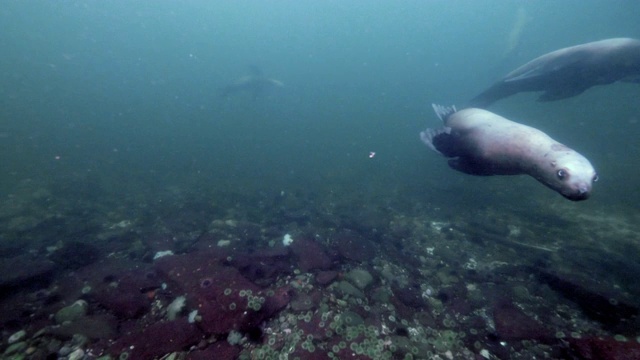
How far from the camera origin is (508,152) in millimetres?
4398

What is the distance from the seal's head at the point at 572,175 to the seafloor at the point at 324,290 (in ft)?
6.30

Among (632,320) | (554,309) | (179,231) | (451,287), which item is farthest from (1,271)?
(632,320)

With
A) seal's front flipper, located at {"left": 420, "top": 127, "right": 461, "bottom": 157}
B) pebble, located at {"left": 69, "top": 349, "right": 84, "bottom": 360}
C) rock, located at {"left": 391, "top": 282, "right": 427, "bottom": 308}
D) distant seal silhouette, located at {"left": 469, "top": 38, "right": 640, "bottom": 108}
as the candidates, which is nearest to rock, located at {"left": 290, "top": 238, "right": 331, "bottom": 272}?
rock, located at {"left": 391, "top": 282, "right": 427, "bottom": 308}

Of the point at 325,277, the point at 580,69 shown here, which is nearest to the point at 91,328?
the point at 325,277

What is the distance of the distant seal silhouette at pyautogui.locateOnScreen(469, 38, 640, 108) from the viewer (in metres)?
7.80

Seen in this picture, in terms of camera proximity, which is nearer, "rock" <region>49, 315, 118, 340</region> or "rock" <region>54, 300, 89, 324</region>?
"rock" <region>49, 315, 118, 340</region>

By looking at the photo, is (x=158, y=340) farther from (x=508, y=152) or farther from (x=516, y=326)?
(x=508, y=152)

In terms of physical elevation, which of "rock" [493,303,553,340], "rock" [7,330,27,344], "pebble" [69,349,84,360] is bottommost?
"rock" [7,330,27,344]

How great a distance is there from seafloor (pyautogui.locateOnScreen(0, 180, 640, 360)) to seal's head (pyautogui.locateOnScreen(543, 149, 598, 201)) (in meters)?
1.92

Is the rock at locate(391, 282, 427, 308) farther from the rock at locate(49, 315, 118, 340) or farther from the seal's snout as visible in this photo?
the rock at locate(49, 315, 118, 340)

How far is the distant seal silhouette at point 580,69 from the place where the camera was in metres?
7.80

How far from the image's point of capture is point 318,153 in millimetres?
27734

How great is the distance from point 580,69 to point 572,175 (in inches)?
284

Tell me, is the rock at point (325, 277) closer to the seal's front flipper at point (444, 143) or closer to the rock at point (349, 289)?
the rock at point (349, 289)
